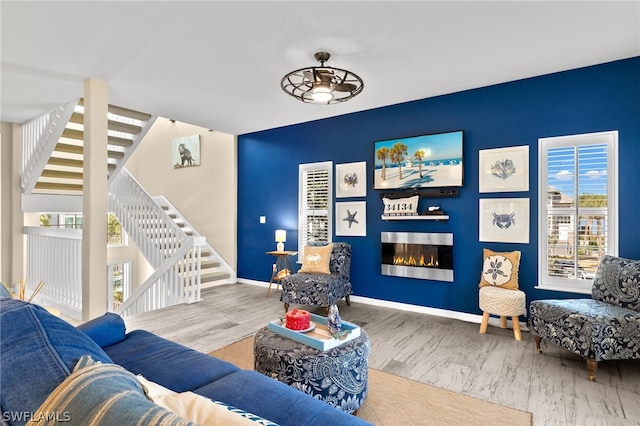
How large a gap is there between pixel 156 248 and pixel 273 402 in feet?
15.5

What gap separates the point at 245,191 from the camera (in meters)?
6.42

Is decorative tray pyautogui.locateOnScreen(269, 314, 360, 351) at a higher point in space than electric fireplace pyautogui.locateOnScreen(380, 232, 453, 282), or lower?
lower

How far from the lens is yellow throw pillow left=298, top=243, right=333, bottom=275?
456 cm

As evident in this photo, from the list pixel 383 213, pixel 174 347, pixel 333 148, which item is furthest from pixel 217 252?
pixel 174 347

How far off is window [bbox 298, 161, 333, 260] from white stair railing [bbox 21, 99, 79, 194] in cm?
337

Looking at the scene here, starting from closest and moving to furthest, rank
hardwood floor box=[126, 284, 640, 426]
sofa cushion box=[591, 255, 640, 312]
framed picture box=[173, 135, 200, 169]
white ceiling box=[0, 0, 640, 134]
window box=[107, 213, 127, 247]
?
hardwood floor box=[126, 284, 640, 426], white ceiling box=[0, 0, 640, 134], sofa cushion box=[591, 255, 640, 312], framed picture box=[173, 135, 200, 169], window box=[107, 213, 127, 247]

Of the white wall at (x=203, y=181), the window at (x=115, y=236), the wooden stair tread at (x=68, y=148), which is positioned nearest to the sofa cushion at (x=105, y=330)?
the white wall at (x=203, y=181)

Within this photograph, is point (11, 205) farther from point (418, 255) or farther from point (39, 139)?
point (418, 255)

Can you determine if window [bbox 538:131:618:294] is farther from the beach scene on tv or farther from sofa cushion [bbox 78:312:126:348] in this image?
sofa cushion [bbox 78:312:126:348]

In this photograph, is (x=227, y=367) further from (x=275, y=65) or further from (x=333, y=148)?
(x=333, y=148)

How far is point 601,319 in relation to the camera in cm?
265

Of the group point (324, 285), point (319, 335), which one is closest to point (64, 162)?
point (324, 285)

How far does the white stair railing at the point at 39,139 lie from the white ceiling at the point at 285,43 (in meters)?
0.52

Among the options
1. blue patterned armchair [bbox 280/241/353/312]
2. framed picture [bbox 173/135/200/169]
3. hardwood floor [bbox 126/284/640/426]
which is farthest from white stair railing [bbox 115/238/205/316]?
framed picture [bbox 173/135/200/169]
